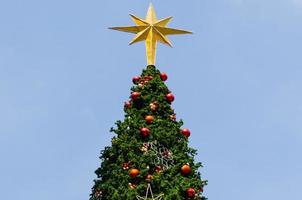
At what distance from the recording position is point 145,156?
72.6ft

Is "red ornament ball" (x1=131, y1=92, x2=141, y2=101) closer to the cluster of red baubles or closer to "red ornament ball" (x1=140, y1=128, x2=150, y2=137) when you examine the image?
the cluster of red baubles

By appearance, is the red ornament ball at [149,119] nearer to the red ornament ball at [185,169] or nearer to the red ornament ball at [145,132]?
the red ornament ball at [145,132]

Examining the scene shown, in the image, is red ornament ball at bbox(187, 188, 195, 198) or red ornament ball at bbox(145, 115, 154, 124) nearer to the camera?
red ornament ball at bbox(187, 188, 195, 198)

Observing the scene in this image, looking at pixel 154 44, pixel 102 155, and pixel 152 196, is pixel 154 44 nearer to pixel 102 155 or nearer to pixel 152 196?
pixel 102 155

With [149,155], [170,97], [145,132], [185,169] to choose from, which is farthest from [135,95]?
[185,169]

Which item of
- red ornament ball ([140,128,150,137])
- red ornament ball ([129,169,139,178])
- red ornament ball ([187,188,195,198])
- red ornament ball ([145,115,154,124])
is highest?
red ornament ball ([145,115,154,124])

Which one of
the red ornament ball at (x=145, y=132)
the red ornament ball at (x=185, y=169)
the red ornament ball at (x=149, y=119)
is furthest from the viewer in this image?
the red ornament ball at (x=149, y=119)

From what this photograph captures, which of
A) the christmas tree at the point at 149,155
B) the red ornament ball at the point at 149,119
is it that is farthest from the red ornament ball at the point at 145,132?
the red ornament ball at the point at 149,119

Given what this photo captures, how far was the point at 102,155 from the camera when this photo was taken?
76.5ft

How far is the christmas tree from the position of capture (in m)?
21.5

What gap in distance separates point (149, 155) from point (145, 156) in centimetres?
15

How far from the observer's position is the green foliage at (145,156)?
2147 cm

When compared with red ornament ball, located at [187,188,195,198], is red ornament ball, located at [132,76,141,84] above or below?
above

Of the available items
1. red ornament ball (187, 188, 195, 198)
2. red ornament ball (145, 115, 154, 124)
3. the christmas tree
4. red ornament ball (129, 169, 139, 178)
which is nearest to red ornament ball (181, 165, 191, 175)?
the christmas tree
